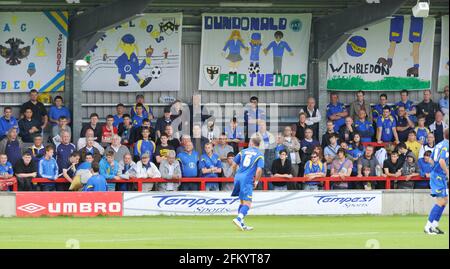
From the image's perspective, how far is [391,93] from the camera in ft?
98.2

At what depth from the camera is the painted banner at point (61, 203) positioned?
2286 cm

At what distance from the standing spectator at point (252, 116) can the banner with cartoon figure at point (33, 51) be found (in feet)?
16.1

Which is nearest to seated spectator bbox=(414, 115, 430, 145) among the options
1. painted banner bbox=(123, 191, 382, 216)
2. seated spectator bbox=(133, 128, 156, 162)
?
painted banner bbox=(123, 191, 382, 216)

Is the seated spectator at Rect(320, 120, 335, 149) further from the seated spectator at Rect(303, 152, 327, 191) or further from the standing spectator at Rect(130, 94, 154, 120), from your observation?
the standing spectator at Rect(130, 94, 154, 120)

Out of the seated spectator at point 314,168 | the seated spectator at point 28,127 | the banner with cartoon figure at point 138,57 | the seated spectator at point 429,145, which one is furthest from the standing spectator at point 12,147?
the seated spectator at point 429,145

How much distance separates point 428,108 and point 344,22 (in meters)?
3.53

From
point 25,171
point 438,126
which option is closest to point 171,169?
point 25,171

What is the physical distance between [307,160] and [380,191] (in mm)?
1990

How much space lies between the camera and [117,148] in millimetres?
24609

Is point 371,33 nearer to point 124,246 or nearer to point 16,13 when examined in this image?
point 16,13

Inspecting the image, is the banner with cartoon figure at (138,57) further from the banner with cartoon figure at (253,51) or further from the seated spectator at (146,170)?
the seated spectator at (146,170)

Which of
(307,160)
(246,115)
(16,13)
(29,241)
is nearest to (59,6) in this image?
(16,13)

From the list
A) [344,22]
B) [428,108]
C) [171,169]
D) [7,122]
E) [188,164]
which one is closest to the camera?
[171,169]

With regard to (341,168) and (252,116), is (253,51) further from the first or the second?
(341,168)
